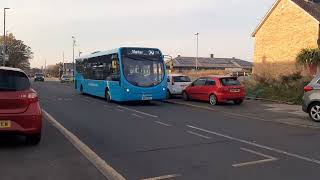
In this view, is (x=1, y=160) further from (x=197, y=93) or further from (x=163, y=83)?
(x=197, y=93)

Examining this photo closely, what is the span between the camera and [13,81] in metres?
9.87

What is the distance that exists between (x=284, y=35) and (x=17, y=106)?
3766 cm

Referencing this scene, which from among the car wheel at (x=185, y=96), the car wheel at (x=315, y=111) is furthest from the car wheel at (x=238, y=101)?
the car wheel at (x=315, y=111)

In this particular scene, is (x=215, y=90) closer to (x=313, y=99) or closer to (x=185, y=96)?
(x=185, y=96)

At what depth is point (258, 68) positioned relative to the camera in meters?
47.2

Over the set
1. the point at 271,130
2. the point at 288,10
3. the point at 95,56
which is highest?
the point at 288,10

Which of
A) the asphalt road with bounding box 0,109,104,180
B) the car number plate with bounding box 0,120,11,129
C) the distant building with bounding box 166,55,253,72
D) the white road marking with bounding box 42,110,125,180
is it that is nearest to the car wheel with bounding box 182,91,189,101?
the white road marking with bounding box 42,110,125,180

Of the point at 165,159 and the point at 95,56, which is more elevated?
the point at 95,56

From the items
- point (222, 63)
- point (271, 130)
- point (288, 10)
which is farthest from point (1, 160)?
point (222, 63)

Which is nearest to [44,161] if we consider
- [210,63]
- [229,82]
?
[229,82]

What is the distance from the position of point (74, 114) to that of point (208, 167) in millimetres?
10128

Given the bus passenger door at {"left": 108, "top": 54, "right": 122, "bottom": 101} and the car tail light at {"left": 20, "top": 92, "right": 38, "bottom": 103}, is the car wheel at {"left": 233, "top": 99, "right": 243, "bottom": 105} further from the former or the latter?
the car tail light at {"left": 20, "top": 92, "right": 38, "bottom": 103}

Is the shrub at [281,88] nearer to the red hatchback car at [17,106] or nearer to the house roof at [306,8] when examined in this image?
the house roof at [306,8]

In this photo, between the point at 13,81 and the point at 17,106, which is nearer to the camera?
the point at 17,106
